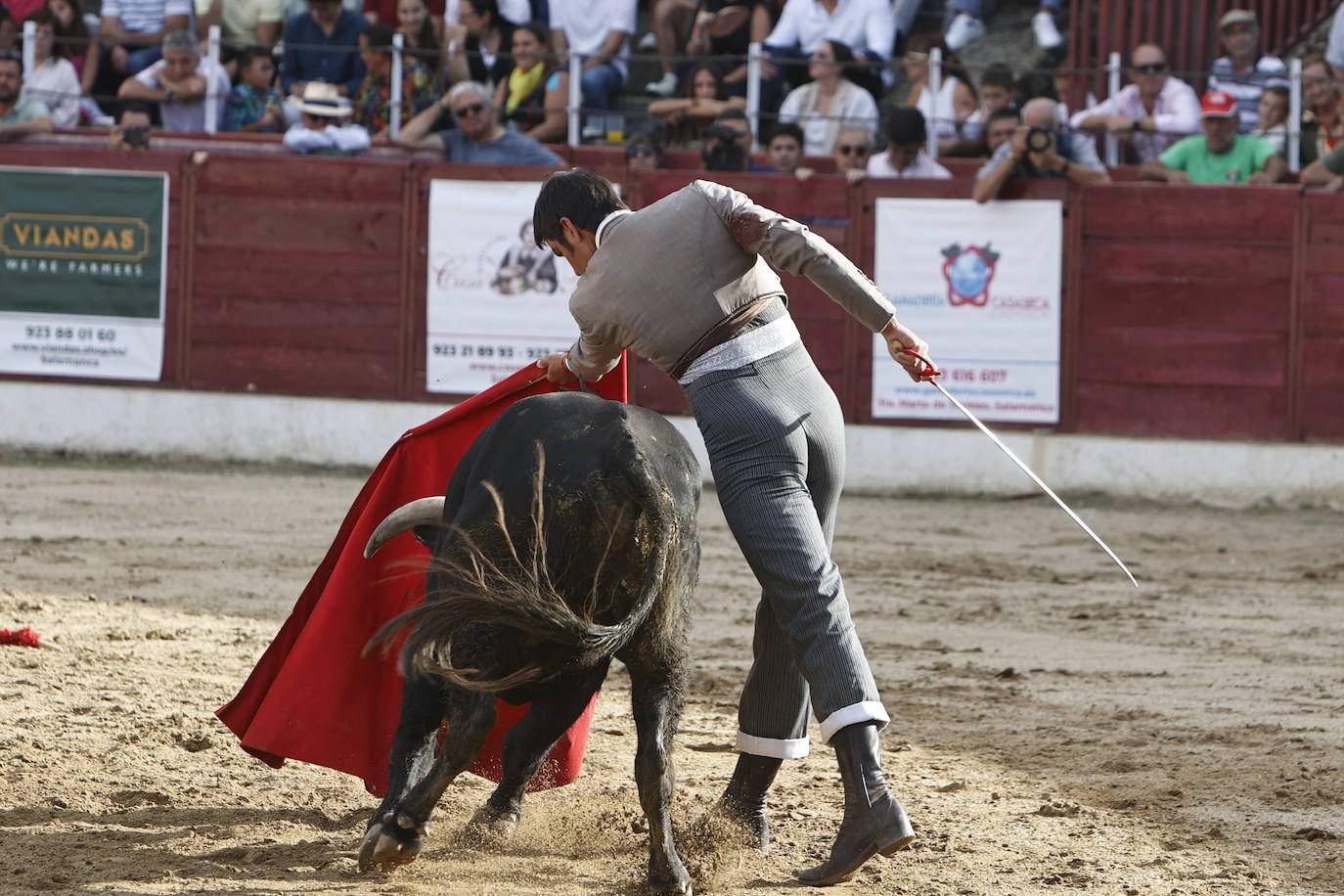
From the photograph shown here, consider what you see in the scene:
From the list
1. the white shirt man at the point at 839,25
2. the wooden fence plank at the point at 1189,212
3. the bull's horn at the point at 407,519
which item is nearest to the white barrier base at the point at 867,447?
the wooden fence plank at the point at 1189,212

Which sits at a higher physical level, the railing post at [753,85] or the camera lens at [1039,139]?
the railing post at [753,85]

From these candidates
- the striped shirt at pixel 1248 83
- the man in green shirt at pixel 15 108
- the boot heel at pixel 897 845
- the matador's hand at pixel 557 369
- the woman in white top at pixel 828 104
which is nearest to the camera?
the boot heel at pixel 897 845

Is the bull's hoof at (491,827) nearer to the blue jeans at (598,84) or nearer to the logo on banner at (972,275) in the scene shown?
the logo on banner at (972,275)

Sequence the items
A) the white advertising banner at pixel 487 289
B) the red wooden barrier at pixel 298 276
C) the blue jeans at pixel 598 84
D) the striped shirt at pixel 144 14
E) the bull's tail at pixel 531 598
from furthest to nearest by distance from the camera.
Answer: the striped shirt at pixel 144 14 < the blue jeans at pixel 598 84 < the red wooden barrier at pixel 298 276 < the white advertising banner at pixel 487 289 < the bull's tail at pixel 531 598

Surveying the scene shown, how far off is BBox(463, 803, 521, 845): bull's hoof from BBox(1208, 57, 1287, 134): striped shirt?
289 inches

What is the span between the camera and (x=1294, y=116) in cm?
948

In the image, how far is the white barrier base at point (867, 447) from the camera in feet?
29.5

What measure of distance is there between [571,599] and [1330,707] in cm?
264

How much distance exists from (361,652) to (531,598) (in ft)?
2.54

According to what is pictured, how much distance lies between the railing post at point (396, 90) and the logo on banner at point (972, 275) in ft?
11.0

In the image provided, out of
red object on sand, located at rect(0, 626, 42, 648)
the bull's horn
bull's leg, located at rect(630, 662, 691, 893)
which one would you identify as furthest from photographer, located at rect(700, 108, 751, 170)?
bull's leg, located at rect(630, 662, 691, 893)

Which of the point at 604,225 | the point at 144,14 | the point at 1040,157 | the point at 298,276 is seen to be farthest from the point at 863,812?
the point at 144,14

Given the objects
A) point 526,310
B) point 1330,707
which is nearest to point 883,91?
point 526,310

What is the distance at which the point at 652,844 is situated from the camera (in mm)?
3100
